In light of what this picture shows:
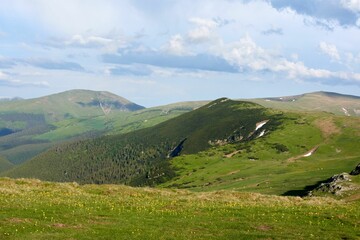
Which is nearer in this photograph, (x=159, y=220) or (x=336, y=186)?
(x=159, y=220)

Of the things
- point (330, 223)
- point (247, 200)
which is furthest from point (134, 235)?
point (247, 200)

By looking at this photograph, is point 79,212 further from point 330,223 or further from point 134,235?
point 330,223

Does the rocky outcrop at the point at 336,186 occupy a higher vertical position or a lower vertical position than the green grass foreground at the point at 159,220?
lower

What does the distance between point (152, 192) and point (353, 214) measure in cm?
3615

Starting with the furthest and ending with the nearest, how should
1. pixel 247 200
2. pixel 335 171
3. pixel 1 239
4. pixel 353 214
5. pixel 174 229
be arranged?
1. pixel 335 171
2. pixel 247 200
3. pixel 353 214
4. pixel 174 229
5. pixel 1 239

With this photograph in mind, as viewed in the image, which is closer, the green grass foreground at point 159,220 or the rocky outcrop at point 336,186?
the green grass foreground at point 159,220

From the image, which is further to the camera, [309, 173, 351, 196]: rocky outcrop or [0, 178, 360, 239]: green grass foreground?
[309, 173, 351, 196]: rocky outcrop

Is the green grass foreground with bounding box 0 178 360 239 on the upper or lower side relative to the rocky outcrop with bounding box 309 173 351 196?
upper

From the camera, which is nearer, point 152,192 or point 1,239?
point 1,239

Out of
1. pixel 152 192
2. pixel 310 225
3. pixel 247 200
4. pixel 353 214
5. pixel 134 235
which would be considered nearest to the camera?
pixel 134 235

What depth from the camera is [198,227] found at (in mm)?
39938

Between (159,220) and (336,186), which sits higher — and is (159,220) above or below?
above

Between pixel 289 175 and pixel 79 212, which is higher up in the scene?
pixel 79 212

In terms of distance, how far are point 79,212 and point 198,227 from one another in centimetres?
1406
